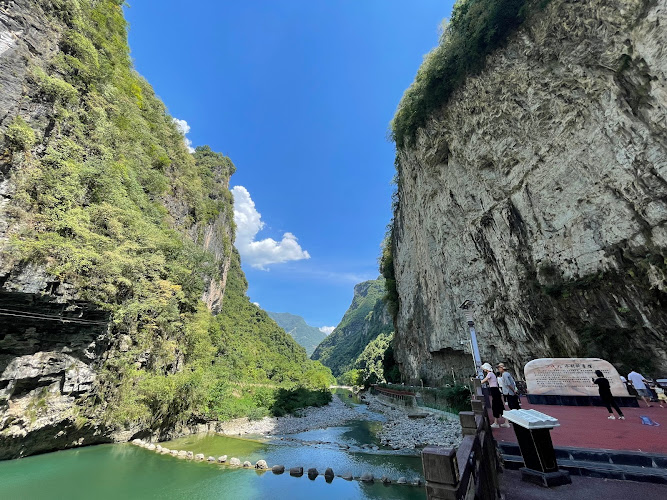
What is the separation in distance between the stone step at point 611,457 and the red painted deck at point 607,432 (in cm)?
37

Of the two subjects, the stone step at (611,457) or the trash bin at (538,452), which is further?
the stone step at (611,457)

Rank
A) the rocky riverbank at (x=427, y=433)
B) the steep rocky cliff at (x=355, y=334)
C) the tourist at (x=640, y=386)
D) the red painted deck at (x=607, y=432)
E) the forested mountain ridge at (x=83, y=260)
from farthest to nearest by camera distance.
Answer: the steep rocky cliff at (x=355, y=334), the rocky riverbank at (x=427, y=433), the forested mountain ridge at (x=83, y=260), the tourist at (x=640, y=386), the red painted deck at (x=607, y=432)

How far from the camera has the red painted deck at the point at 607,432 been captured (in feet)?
15.2

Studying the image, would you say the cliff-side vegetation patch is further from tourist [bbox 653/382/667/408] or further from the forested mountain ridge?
the forested mountain ridge

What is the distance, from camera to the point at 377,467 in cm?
1098

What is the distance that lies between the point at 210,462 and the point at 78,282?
8.96 metres

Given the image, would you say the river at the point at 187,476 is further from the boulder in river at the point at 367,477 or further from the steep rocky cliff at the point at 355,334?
the steep rocky cliff at the point at 355,334

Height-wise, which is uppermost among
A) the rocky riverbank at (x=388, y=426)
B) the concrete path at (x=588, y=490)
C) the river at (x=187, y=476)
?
the concrete path at (x=588, y=490)

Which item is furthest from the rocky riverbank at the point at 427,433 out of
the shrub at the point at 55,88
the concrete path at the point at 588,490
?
the shrub at the point at 55,88

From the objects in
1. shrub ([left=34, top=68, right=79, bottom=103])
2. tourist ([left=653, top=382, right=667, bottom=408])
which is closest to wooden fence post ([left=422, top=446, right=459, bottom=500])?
tourist ([left=653, top=382, right=667, bottom=408])

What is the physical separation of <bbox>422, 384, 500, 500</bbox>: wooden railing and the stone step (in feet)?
5.90

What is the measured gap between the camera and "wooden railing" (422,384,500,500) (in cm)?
208

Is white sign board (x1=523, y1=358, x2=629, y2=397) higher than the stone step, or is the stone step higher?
white sign board (x1=523, y1=358, x2=629, y2=397)

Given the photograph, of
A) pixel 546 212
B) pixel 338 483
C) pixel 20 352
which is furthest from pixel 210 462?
pixel 546 212
